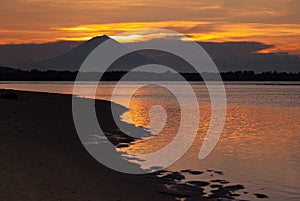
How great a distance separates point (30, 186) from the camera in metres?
12.9

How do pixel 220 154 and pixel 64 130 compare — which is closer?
pixel 220 154

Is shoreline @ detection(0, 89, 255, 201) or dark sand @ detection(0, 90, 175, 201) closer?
dark sand @ detection(0, 90, 175, 201)

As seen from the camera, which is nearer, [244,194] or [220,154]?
[244,194]

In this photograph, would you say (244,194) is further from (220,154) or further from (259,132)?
(259,132)

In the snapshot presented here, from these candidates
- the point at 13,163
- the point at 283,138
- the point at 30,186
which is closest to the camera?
the point at 30,186

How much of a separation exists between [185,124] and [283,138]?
10.1m

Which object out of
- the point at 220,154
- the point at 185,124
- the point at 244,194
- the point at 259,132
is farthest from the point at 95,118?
the point at 244,194

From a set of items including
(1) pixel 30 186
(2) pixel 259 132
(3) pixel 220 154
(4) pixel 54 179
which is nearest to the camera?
(1) pixel 30 186

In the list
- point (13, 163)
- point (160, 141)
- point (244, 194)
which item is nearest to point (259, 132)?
point (160, 141)

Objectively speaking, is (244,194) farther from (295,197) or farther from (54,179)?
(54,179)

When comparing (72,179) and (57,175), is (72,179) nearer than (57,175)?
Yes

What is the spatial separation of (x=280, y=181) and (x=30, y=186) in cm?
933

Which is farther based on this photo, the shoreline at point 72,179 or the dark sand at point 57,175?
the shoreline at point 72,179

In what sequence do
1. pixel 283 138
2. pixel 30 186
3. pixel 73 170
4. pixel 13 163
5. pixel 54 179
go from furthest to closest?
pixel 283 138 < pixel 73 170 < pixel 13 163 < pixel 54 179 < pixel 30 186
